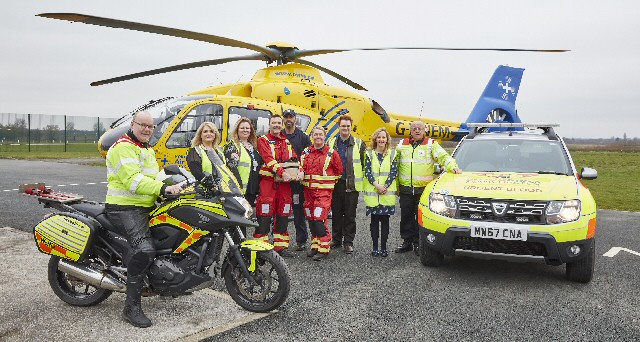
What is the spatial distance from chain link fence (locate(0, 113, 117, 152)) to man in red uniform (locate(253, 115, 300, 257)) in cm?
3241

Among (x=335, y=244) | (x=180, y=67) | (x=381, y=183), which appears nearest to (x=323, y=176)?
(x=381, y=183)

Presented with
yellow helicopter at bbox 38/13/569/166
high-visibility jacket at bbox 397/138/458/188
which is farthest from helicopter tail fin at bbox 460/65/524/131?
high-visibility jacket at bbox 397/138/458/188

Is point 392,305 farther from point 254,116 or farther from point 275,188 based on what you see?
point 254,116

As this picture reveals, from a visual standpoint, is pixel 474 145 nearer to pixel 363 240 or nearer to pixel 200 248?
pixel 363 240

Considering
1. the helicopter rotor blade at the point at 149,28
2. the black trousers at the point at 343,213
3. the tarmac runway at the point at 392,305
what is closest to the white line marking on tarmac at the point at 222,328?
the tarmac runway at the point at 392,305

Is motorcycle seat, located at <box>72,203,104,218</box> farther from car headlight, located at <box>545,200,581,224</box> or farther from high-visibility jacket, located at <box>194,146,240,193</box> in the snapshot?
car headlight, located at <box>545,200,581,224</box>

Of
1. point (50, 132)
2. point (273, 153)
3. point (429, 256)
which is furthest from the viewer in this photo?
point (50, 132)

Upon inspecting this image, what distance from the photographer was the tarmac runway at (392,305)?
12.1 feet

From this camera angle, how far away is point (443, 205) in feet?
17.2

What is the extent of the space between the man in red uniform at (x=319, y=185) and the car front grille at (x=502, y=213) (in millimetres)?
1699

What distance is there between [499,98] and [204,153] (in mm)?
11479

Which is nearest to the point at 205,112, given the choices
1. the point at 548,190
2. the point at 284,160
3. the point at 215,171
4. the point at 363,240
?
the point at 284,160

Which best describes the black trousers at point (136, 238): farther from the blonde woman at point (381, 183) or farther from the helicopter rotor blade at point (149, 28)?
the helicopter rotor blade at point (149, 28)

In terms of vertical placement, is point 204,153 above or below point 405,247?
above
